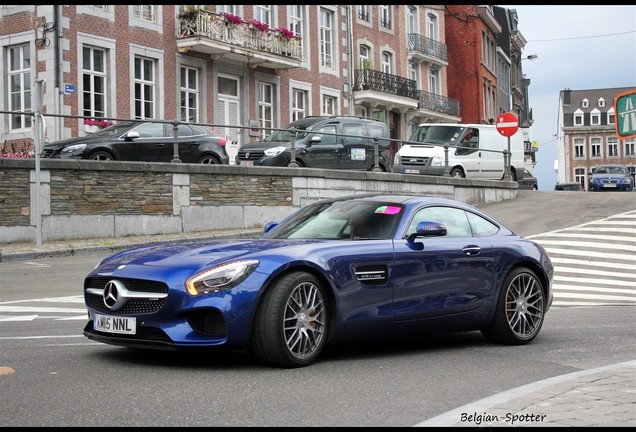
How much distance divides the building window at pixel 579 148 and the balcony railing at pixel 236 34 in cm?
9617

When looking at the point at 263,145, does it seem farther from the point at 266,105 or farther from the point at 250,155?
the point at 266,105

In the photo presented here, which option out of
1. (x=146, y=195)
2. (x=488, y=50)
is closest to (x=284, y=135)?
(x=146, y=195)

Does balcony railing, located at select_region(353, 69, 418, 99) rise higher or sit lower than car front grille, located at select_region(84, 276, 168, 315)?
higher

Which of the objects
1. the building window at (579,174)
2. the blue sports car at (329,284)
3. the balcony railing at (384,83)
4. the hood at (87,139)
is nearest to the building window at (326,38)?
the balcony railing at (384,83)

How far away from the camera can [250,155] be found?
25109 mm

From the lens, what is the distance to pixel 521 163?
33375 millimetres

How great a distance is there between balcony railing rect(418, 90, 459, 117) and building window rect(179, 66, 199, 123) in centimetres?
1977

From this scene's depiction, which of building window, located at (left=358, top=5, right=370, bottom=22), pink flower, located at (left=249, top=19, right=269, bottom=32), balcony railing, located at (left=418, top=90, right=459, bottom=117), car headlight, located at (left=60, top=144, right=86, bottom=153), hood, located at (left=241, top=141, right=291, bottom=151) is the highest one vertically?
building window, located at (left=358, top=5, right=370, bottom=22)

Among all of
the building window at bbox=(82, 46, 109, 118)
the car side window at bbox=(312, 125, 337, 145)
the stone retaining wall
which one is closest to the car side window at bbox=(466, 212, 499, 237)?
the stone retaining wall

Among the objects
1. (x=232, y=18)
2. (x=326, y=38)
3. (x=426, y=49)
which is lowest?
(x=232, y=18)

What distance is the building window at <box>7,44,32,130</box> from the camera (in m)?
29.5

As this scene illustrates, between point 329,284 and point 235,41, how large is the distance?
2842 cm

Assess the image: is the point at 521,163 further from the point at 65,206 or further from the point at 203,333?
the point at 203,333

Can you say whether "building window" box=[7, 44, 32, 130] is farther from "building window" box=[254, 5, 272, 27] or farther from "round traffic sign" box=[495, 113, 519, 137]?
"round traffic sign" box=[495, 113, 519, 137]
